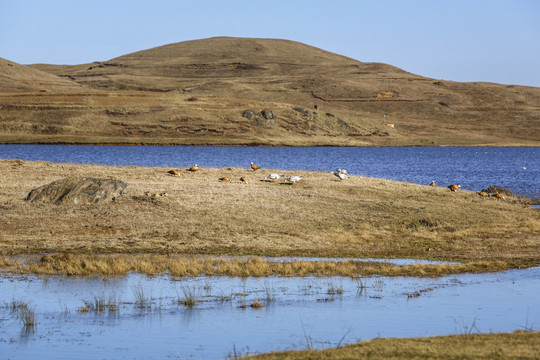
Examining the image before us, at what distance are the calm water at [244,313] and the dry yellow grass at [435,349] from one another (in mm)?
1424

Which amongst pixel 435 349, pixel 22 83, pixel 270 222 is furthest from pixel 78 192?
pixel 22 83

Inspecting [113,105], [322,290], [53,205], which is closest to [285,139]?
[113,105]

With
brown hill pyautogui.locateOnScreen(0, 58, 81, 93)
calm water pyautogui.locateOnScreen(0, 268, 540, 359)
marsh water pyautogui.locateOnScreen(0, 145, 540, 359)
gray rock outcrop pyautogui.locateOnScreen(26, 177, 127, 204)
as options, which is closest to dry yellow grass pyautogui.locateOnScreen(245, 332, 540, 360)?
marsh water pyautogui.locateOnScreen(0, 145, 540, 359)

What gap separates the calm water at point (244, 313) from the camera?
47.3 feet

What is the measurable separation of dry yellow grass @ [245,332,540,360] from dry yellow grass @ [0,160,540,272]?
10.5 m

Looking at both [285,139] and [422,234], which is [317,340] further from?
[285,139]

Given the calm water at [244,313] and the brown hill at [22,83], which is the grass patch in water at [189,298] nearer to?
the calm water at [244,313]

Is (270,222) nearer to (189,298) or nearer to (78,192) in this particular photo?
(78,192)

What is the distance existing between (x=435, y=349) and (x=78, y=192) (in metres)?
21.3

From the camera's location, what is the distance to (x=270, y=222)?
29594 mm

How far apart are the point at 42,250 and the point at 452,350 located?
16.5 metres

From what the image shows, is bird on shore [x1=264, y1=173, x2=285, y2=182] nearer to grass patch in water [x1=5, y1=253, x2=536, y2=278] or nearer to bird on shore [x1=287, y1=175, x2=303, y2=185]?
bird on shore [x1=287, y1=175, x2=303, y2=185]

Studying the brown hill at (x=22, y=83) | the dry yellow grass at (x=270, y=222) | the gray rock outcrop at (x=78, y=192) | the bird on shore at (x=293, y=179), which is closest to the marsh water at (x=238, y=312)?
the dry yellow grass at (x=270, y=222)

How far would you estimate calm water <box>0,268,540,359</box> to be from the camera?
567 inches
